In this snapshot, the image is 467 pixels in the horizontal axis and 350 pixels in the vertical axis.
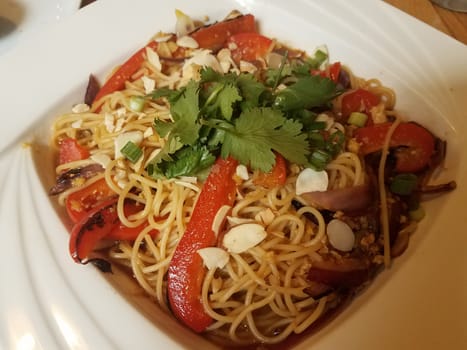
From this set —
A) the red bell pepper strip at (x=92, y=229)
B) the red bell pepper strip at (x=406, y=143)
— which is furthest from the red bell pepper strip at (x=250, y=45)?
the red bell pepper strip at (x=92, y=229)

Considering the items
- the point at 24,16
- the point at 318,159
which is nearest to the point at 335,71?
the point at 318,159

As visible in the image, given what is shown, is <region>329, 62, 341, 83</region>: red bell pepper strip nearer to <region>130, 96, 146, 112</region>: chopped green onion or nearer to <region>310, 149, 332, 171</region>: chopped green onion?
<region>310, 149, 332, 171</region>: chopped green onion

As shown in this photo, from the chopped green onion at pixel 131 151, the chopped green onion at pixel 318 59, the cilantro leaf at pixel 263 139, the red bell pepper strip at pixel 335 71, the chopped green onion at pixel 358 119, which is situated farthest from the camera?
the chopped green onion at pixel 318 59

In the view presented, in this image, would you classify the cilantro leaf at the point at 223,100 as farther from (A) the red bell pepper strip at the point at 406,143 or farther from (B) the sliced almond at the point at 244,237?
(A) the red bell pepper strip at the point at 406,143

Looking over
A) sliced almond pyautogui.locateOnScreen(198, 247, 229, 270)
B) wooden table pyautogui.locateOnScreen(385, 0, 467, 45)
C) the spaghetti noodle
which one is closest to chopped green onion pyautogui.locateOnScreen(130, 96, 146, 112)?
the spaghetti noodle

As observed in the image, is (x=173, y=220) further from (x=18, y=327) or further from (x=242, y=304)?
(x=18, y=327)

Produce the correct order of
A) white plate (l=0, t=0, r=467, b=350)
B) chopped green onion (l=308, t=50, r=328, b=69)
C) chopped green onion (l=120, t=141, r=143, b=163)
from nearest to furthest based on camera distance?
white plate (l=0, t=0, r=467, b=350) → chopped green onion (l=120, t=141, r=143, b=163) → chopped green onion (l=308, t=50, r=328, b=69)
